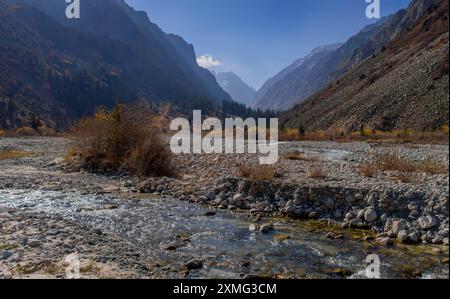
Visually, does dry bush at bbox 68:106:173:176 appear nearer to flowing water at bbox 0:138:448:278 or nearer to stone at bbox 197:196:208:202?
flowing water at bbox 0:138:448:278

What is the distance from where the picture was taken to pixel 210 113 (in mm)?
158625

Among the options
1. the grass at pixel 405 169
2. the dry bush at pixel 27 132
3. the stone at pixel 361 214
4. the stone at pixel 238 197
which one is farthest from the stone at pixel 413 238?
the dry bush at pixel 27 132

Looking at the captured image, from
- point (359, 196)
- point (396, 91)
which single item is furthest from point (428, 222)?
point (396, 91)

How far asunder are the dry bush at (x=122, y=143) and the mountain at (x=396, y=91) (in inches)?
898

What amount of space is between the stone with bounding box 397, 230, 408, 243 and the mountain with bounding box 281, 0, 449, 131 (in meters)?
26.0

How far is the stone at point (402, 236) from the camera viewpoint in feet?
26.5

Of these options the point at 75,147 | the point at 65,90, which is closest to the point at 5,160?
the point at 75,147

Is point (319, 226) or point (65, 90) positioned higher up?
point (65, 90)

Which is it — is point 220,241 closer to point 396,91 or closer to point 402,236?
point 402,236

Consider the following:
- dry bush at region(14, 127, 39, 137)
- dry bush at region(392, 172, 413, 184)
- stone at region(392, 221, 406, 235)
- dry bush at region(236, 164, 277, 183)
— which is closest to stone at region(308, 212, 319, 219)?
stone at region(392, 221, 406, 235)
